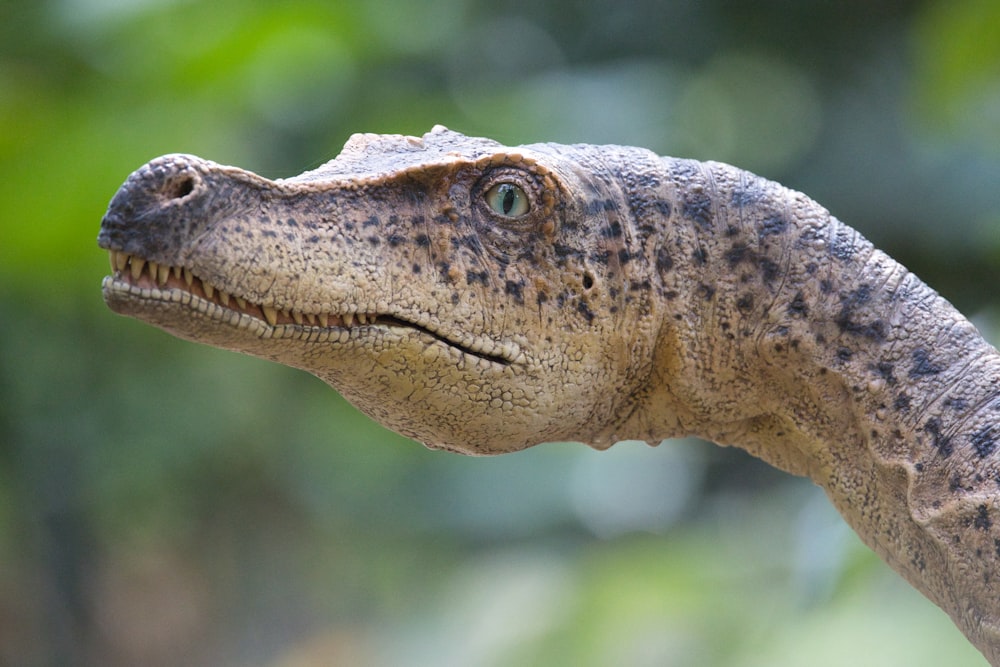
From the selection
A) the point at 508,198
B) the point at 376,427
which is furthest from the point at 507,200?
the point at 376,427

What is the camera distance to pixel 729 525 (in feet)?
A: 30.3

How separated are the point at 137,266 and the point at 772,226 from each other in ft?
4.28

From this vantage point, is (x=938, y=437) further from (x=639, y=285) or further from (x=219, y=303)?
(x=219, y=303)

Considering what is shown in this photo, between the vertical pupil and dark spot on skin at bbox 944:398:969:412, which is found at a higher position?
the vertical pupil

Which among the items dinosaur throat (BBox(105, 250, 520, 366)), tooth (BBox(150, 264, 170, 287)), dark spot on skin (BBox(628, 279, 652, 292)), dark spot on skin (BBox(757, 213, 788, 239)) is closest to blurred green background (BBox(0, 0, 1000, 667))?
dark spot on skin (BBox(757, 213, 788, 239))

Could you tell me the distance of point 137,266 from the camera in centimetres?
209

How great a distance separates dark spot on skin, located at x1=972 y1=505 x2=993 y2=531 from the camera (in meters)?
2.45

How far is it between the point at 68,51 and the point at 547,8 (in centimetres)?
367

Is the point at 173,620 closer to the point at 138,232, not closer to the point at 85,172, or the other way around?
the point at 85,172

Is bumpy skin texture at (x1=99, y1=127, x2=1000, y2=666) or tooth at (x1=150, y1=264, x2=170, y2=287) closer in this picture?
tooth at (x1=150, y1=264, x2=170, y2=287)

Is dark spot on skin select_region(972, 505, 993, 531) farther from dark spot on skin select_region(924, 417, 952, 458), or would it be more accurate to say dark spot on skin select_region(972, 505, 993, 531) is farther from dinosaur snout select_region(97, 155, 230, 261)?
dinosaur snout select_region(97, 155, 230, 261)

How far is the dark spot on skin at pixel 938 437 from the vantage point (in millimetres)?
2516

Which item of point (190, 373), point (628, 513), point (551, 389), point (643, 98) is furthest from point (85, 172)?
point (551, 389)

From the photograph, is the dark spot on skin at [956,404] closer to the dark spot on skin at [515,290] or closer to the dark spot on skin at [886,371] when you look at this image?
the dark spot on skin at [886,371]
